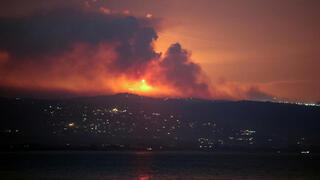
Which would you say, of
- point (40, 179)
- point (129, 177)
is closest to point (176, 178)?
point (129, 177)

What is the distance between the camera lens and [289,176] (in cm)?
9769

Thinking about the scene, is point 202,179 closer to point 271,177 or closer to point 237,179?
point 237,179

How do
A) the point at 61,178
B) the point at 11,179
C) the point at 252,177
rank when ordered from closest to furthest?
the point at 11,179 < the point at 61,178 < the point at 252,177

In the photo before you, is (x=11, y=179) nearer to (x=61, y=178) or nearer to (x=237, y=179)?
(x=61, y=178)

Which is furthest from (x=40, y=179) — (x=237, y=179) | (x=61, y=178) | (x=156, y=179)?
(x=237, y=179)

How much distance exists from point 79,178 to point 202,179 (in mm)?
23211

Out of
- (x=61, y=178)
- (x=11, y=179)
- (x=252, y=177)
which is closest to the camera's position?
(x=11, y=179)

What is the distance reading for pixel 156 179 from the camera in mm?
87750

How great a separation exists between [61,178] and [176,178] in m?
21.6

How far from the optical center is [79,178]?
87.7 m

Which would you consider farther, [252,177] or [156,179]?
[252,177]

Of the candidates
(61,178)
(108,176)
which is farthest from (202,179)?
(61,178)

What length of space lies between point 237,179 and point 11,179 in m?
41.7

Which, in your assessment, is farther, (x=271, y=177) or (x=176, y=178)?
(x=271, y=177)
